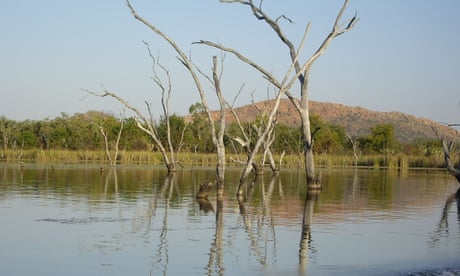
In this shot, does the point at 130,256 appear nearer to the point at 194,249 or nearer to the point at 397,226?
the point at 194,249

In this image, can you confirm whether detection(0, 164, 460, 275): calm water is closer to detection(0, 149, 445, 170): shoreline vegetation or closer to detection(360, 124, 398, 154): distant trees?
detection(0, 149, 445, 170): shoreline vegetation

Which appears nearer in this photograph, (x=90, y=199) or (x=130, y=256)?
(x=130, y=256)

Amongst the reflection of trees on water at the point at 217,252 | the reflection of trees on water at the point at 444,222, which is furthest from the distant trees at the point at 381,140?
the reflection of trees on water at the point at 217,252

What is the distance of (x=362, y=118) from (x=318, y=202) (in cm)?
11514

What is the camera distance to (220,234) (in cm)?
1418

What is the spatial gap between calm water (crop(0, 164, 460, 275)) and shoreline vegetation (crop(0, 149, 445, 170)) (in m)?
26.0

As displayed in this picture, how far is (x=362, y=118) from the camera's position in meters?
135

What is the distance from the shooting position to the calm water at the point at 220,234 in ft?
35.8

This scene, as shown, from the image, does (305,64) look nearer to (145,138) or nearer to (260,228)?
(260,228)

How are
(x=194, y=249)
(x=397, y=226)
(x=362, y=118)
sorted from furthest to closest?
1. (x=362, y=118)
2. (x=397, y=226)
3. (x=194, y=249)

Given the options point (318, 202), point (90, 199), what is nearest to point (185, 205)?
point (90, 199)

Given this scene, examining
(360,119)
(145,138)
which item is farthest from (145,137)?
(360,119)

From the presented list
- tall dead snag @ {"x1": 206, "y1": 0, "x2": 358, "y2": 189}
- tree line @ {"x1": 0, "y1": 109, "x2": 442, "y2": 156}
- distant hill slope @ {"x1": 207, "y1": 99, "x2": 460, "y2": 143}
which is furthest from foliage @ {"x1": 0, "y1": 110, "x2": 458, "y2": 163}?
distant hill slope @ {"x1": 207, "y1": 99, "x2": 460, "y2": 143}

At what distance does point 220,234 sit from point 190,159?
36598mm
